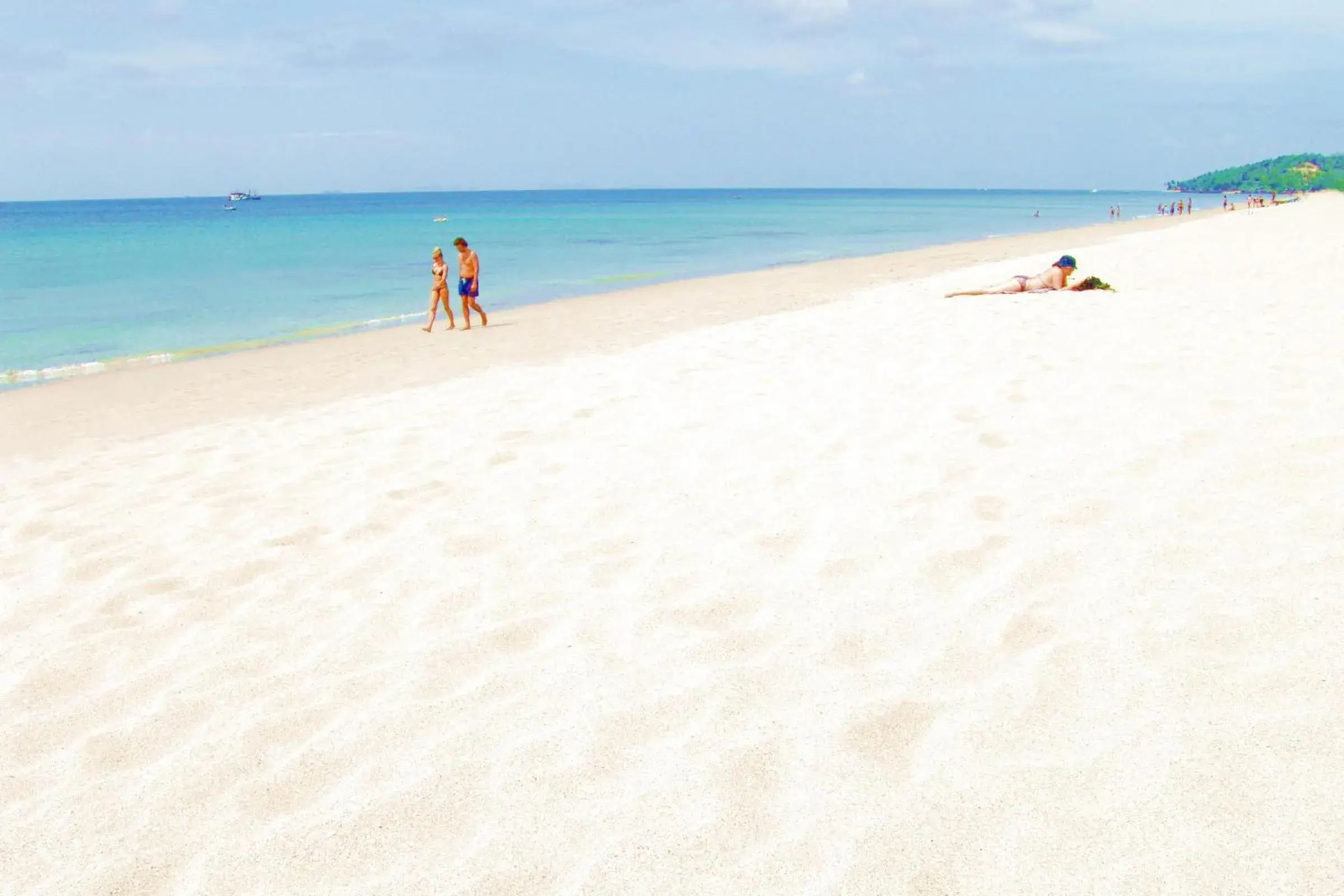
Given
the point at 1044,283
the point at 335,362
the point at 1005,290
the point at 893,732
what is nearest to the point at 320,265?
the point at 335,362

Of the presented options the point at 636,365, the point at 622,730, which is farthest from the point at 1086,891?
the point at 636,365

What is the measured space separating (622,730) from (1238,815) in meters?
1.55

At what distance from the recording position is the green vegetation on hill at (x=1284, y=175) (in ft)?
390

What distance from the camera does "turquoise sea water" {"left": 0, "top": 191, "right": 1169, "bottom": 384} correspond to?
18.6 metres

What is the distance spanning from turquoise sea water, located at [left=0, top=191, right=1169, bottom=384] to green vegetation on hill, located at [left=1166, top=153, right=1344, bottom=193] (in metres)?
52.6

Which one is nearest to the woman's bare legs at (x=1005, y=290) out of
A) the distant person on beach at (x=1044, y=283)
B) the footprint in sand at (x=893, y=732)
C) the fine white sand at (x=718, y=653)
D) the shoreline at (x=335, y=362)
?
the distant person on beach at (x=1044, y=283)

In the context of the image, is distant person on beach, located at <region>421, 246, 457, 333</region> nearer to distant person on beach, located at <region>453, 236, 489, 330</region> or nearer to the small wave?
distant person on beach, located at <region>453, 236, 489, 330</region>

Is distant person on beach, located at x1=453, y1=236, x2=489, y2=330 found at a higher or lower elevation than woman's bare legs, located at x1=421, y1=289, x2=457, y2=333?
higher

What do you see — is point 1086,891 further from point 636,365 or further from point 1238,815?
point 636,365

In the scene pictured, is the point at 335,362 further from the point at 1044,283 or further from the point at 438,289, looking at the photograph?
the point at 1044,283

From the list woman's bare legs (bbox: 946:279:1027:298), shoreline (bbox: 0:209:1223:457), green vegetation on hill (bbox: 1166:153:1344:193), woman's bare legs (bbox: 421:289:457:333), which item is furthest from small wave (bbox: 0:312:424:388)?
green vegetation on hill (bbox: 1166:153:1344:193)

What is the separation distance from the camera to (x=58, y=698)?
320 cm

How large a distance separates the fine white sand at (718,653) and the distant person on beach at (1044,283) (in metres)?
4.80

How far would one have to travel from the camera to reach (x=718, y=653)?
3178 millimetres
